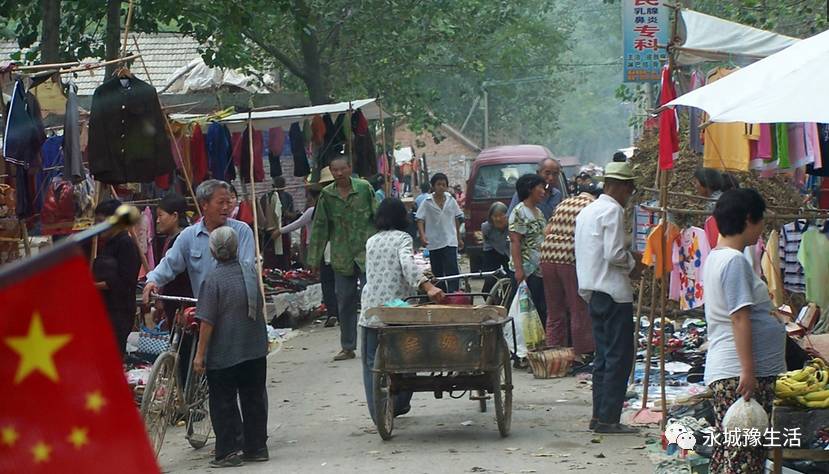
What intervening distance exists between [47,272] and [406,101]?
89.5 feet

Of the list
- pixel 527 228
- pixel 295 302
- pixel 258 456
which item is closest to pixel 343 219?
pixel 527 228

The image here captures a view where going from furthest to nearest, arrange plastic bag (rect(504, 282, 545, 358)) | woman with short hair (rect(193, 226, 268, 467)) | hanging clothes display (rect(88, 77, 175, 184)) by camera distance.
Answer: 1. plastic bag (rect(504, 282, 545, 358))
2. hanging clothes display (rect(88, 77, 175, 184))
3. woman with short hair (rect(193, 226, 268, 467))

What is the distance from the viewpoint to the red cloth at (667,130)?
29.0ft

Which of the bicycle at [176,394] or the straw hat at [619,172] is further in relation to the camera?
the straw hat at [619,172]

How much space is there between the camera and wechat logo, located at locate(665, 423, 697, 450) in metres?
7.81

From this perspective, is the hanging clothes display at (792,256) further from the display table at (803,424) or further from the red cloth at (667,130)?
the display table at (803,424)

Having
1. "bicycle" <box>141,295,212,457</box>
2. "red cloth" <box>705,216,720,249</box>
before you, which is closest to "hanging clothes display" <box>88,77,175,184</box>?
"bicycle" <box>141,295,212,457</box>

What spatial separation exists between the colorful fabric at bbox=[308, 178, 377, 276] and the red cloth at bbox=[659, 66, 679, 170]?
434 cm

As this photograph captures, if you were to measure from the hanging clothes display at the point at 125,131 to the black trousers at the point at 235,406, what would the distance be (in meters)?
2.47

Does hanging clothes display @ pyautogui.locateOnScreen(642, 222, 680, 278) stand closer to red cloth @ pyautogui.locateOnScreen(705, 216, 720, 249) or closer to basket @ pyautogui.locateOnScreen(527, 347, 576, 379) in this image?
red cloth @ pyautogui.locateOnScreen(705, 216, 720, 249)

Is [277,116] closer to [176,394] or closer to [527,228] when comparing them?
[527,228]

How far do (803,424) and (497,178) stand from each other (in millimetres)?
16842

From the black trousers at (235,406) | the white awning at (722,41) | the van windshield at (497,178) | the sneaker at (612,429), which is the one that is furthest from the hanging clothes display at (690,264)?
the van windshield at (497,178)

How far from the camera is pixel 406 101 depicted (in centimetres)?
2942
